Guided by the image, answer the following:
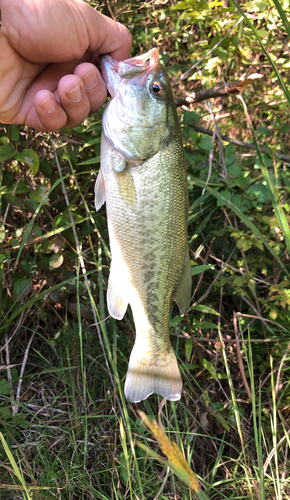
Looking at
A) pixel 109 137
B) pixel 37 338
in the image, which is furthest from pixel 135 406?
pixel 109 137

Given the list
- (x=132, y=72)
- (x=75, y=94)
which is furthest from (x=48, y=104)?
(x=132, y=72)

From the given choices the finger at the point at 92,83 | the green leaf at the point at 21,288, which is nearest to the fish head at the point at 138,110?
the finger at the point at 92,83

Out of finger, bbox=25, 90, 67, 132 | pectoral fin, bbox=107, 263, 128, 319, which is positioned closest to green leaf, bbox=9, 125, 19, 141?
finger, bbox=25, 90, 67, 132

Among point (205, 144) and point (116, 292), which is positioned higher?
point (205, 144)

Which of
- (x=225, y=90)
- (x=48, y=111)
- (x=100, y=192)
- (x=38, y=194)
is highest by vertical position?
(x=48, y=111)

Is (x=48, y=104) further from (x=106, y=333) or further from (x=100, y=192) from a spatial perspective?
(x=106, y=333)

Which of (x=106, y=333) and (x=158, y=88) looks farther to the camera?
(x=106, y=333)

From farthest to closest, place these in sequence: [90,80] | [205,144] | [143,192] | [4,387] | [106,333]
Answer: [205,144] → [4,387] → [106,333] → [90,80] → [143,192]
